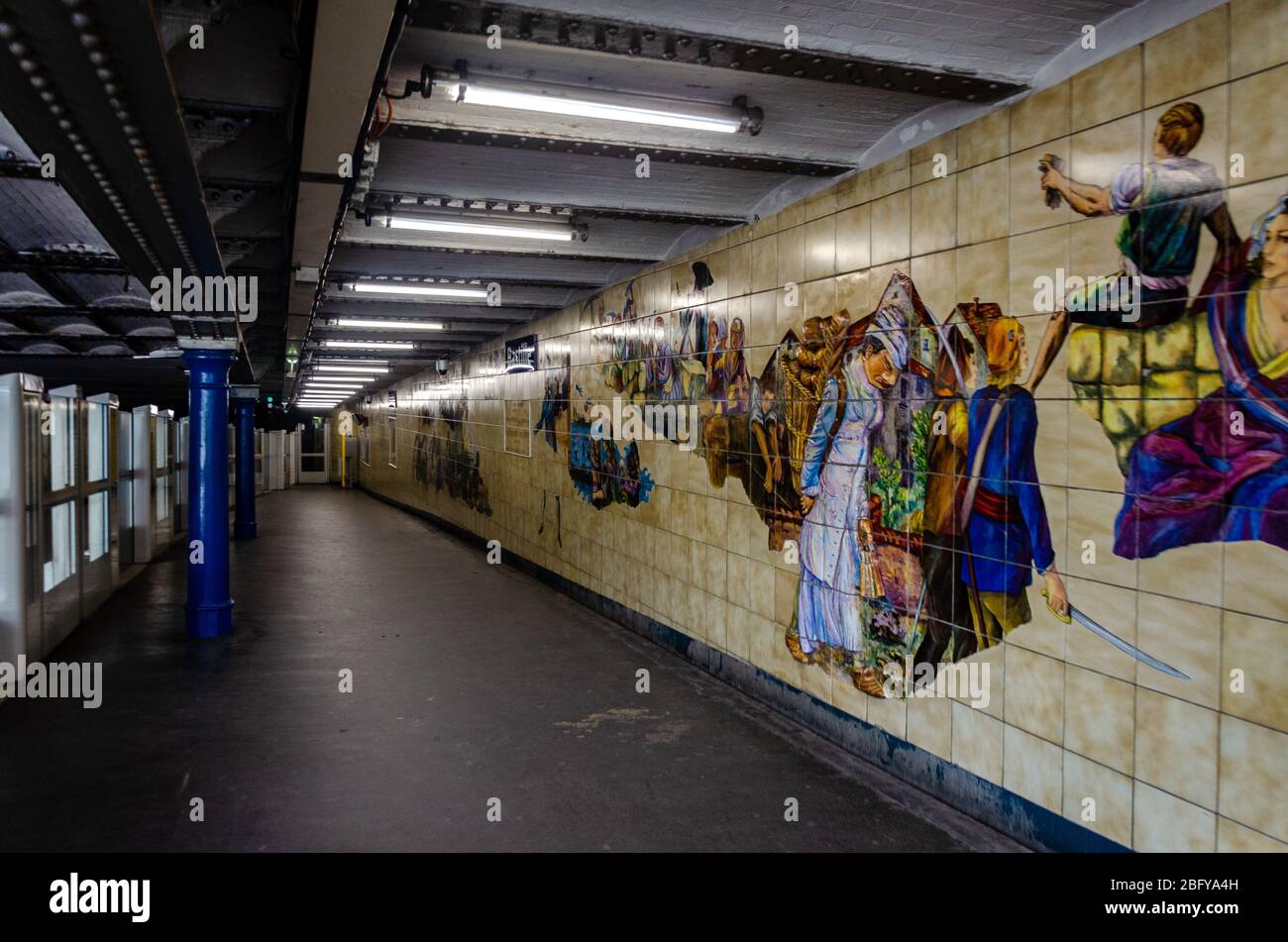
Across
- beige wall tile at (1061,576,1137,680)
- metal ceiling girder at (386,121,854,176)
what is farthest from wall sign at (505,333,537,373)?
beige wall tile at (1061,576,1137,680)

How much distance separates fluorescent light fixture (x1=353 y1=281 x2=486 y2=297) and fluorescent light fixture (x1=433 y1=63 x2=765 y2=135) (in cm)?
437

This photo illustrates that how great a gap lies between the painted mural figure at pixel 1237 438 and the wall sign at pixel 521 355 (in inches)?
337

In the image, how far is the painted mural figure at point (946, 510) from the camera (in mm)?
3943

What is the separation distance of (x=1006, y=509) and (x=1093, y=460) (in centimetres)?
48

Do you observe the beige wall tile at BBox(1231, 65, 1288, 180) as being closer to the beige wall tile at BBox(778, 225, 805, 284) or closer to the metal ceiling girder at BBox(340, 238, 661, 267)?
the beige wall tile at BBox(778, 225, 805, 284)

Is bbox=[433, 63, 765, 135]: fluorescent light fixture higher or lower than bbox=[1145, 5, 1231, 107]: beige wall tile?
higher

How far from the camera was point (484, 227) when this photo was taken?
6.11 metres

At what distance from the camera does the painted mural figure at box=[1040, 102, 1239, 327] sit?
9.45 ft

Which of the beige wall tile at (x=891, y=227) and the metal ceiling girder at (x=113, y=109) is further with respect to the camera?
the beige wall tile at (x=891, y=227)

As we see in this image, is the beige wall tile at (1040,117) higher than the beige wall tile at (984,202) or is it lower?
higher

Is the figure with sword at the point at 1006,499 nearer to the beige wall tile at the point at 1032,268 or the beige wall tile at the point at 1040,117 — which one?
the beige wall tile at the point at 1032,268

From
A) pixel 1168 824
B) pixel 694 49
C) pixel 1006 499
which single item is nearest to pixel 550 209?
pixel 694 49

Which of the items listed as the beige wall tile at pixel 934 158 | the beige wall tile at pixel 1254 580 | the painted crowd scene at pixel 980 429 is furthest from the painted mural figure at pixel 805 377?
the beige wall tile at pixel 1254 580

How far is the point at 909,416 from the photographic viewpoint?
4305 millimetres
